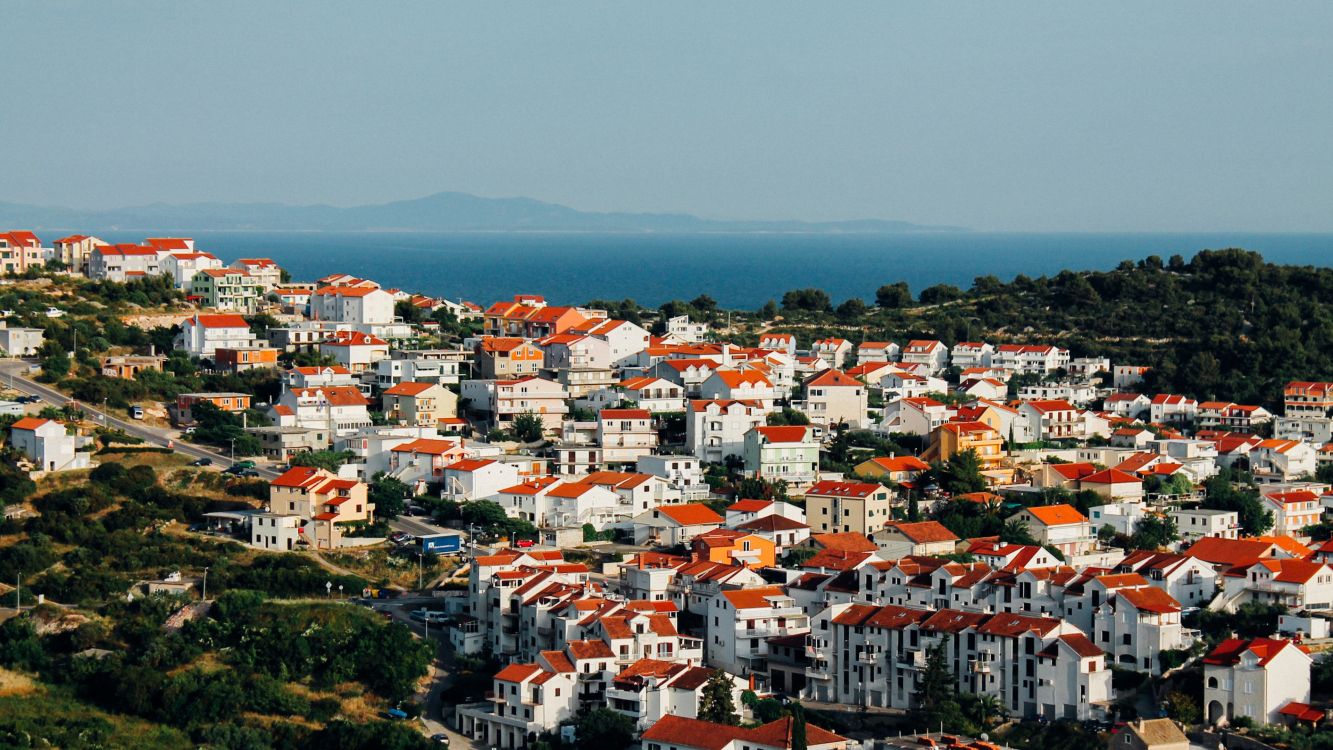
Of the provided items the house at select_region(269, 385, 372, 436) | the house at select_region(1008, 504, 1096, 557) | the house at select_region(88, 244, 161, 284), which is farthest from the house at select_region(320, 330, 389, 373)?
the house at select_region(1008, 504, 1096, 557)

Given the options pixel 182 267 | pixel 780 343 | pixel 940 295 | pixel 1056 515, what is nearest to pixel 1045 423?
pixel 1056 515

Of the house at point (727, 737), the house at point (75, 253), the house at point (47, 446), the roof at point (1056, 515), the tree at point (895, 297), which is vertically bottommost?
the house at point (727, 737)

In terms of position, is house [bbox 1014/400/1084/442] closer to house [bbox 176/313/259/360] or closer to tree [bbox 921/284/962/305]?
house [bbox 176/313/259/360]

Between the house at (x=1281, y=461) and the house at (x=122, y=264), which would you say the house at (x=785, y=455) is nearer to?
the house at (x=1281, y=461)

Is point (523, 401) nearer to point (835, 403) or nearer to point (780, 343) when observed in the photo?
point (835, 403)

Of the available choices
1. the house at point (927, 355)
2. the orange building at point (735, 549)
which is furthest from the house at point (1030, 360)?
the orange building at point (735, 549)

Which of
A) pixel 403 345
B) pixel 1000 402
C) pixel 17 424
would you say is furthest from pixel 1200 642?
pixel 403 345

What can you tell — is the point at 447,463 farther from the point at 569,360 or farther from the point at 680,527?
the point at 569,360
